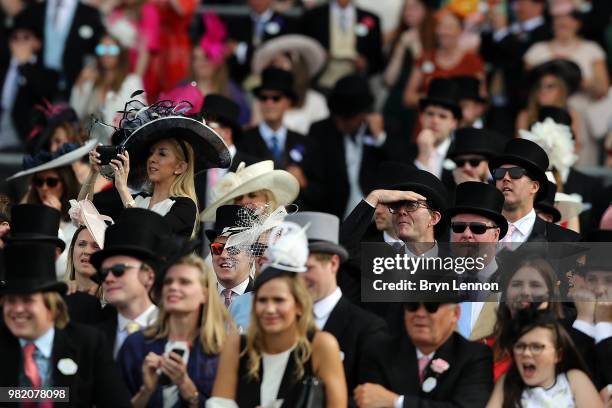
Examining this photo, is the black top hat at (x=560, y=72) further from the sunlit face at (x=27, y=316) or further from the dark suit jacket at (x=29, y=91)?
the sunlit face at (x=27, y=316)

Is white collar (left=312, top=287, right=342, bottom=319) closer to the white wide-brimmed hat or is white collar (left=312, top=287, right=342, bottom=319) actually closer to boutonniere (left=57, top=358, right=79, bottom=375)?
boutonniere (left=57, top=358, right=79, bottom=375)

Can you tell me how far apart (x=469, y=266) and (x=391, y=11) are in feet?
25.5

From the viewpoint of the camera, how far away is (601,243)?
12.1 m

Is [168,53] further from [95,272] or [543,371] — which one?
[543,371]

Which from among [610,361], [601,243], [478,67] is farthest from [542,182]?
[478,67]

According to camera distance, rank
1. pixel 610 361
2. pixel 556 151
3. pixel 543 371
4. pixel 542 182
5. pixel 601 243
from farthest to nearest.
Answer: pixel 556 151, pixel 542 182, pixel 601 243, pixel 610 361, pixel 543 371

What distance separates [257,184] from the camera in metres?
13.2

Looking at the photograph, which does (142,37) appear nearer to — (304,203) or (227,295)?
(304,203)

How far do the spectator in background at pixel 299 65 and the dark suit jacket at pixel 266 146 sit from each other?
815 mm

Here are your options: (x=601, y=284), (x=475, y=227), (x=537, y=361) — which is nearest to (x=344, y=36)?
(x=475, y=227)

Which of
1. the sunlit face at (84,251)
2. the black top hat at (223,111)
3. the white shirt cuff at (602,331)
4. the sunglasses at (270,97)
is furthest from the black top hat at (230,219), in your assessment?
the sunglasses at (270,97)

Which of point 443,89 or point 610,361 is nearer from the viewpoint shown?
point 610,361

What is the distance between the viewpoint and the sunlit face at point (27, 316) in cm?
1046

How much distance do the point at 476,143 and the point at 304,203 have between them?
7.90 ft
